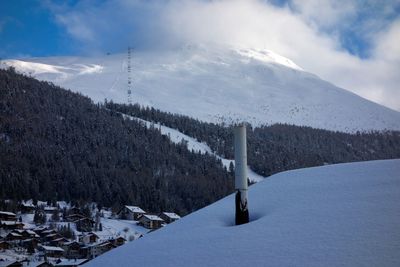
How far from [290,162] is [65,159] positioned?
249 feet

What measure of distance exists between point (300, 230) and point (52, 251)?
73.6 metres

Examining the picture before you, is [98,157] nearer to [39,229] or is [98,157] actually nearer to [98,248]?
[39,229]

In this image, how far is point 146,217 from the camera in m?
103

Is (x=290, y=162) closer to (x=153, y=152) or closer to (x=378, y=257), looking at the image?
(x=153, y=152)

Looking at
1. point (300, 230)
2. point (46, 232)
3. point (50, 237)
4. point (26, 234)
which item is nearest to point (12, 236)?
point (26, 234)

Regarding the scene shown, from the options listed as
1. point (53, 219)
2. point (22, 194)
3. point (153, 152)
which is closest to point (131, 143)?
point (153, 152)

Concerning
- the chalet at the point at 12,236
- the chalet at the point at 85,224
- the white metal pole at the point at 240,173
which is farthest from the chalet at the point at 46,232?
the white metal pole at the point at 240,173

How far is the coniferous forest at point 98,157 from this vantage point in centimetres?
12300

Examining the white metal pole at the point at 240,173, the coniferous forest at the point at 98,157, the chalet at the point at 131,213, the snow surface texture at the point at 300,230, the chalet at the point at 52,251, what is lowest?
the chalet at the point at 52,251

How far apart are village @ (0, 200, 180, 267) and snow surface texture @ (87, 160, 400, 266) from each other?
56114 mm

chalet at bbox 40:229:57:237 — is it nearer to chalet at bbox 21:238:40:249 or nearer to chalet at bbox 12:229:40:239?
chalet at bbox 12:229:40:239

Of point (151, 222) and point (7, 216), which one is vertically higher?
point (7, 216)

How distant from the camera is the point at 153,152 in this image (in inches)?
6304

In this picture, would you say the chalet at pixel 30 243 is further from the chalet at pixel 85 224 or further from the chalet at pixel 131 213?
the chalet at pixel 131 213
